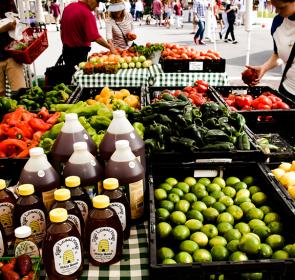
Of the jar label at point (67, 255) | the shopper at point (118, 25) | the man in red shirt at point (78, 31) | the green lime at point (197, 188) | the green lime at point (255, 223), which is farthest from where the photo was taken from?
the shopper at point (118, 25)

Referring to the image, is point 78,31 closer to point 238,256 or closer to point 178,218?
point 178,218

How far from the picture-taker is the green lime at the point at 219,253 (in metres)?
1.96

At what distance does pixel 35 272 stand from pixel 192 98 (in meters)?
3.07

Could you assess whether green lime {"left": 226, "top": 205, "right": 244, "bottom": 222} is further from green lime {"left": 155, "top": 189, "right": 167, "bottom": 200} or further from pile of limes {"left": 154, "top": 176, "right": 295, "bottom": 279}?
green lime {"left": 155, "top": 189, "right": 167, "bottom": 200}

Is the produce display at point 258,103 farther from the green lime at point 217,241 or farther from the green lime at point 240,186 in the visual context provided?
the green lime at point 217,241

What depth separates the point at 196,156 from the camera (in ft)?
8.93

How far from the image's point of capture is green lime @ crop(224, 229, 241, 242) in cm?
210

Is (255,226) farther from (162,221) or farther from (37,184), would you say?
(37,184)

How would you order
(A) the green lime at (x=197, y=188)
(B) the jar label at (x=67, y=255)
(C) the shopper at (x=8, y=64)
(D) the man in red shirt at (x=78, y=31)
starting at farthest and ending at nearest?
(D) the man in red shirt at (x=78, y=31) < (C) the shopper at (x=8, y=64) < (A) the green lime at (x=197, y=188) < (B) the jar label at (x=67, y=255)

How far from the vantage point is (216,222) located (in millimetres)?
2303

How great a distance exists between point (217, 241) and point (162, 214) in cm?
38

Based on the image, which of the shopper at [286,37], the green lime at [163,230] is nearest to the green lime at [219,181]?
the green lime at [163,230]

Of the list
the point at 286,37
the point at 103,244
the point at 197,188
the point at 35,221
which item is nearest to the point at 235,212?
the point at 197,188

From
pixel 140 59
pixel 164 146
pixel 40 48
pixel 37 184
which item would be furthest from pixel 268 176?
pixel 40 48
